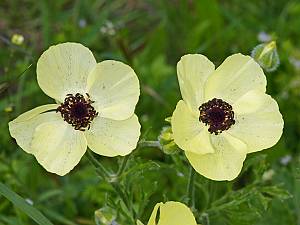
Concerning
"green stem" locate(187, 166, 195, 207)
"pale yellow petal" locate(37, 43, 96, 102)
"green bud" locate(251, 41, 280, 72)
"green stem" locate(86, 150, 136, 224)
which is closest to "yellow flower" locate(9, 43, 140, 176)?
"pale yellow petal" locate(37, 43, 96, 102)

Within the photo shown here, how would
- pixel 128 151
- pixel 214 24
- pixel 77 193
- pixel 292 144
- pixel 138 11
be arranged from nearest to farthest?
pixel 128 151 → pixel 77 193 → pixel 292 144 → pixel 214 24 → pixel 138 11

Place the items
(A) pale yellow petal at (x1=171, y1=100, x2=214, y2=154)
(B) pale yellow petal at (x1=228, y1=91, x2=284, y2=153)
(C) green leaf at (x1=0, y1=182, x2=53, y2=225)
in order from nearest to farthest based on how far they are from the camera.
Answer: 1. (A) pale yellow petal at (x1=171, y1=100, x2=214, y2=154)
2. (B) pale yellow petal at (x1=228, y1=91, x2=284, y2=153)
3. (C) green leaf at (x1=0, y1=182, x2=53, y2=225)

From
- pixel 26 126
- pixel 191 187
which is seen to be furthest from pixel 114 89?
pixel 191 187

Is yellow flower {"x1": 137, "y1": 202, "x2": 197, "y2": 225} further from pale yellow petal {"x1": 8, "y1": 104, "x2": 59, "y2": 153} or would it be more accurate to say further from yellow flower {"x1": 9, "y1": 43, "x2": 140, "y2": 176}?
pale yellow petal {"x1": 8, "y1": 104, "x2": 59, "y2": 153}

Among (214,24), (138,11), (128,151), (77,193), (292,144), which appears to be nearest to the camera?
(128,151)

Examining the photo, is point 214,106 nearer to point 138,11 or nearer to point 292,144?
point 292,144

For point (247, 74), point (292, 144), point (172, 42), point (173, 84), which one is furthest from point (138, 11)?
point (247, 74)
